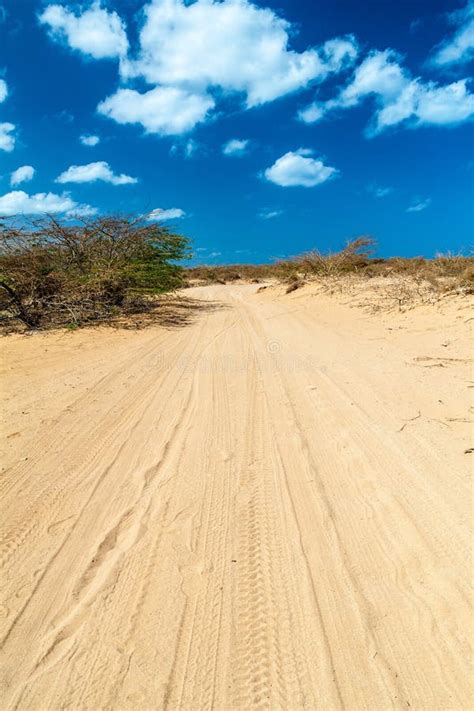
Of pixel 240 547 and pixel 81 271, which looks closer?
pixel 240 547

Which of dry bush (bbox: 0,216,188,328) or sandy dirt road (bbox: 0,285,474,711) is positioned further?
dry bush (bbox: 0,216,188,328)

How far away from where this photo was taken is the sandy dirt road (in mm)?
1764

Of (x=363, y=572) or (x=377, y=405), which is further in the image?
(x=377, y=405)

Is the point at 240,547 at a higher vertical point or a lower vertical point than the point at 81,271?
lower

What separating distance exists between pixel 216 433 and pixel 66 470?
143cm

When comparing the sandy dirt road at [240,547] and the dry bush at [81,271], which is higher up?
the dry bush at [81,271]

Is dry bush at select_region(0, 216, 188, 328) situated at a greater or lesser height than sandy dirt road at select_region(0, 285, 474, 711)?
greater

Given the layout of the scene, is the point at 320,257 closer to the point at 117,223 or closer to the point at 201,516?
the point at 117,223

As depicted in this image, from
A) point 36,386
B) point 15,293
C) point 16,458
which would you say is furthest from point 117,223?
point 16,458

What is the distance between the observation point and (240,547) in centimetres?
250

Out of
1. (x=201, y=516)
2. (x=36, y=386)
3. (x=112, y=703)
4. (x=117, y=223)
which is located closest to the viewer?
(x=112, y=703)

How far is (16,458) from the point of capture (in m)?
3.73

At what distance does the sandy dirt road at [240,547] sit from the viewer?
1.76 meters

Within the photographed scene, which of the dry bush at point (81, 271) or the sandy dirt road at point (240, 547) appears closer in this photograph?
the sandy dirt road at point (240, 547)
